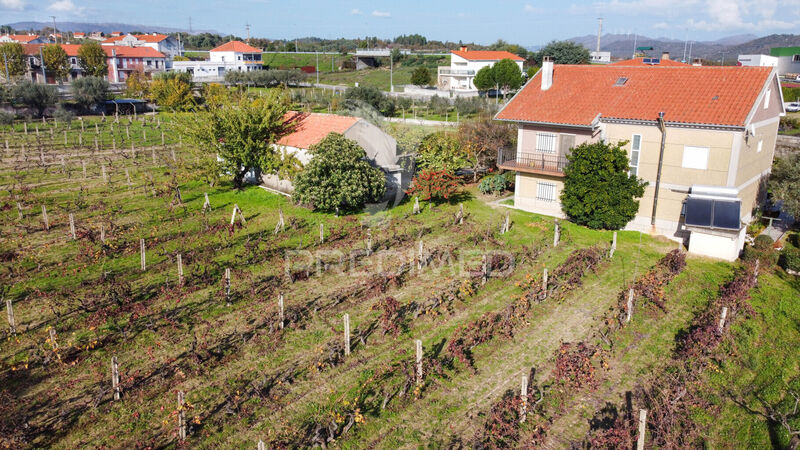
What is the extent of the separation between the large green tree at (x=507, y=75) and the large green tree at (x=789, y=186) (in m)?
48.6

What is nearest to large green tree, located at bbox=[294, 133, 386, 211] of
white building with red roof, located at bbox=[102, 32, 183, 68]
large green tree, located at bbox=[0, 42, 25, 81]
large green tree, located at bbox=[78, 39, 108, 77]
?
large green tree, located at bbox=[0, 42, 25, 81]

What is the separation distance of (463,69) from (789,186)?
228 ft

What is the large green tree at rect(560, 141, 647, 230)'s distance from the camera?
88.4 ft

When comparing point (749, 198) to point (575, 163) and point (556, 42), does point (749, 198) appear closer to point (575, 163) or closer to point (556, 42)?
point (575, 163)

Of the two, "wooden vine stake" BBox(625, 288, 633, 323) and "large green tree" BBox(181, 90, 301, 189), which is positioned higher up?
"large green tree" BBox(181, 90, 301, 189)

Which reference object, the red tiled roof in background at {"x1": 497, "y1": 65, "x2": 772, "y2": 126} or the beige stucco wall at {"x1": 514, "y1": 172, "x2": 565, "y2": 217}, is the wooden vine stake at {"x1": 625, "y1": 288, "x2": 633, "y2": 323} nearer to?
the red tiled roof in background at {"x1": 497, "y1": 65, "x2": 772, "y2": 126}

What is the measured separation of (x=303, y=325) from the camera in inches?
721

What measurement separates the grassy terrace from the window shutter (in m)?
3.60

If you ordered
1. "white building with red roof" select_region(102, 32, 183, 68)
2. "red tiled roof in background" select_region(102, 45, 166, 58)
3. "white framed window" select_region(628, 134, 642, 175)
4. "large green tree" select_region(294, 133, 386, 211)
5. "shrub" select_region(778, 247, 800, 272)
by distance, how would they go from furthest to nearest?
1. "white building with red roof" select_region(102, 32, 183, 68)
2. "red tiled roof in background" select_region(102, 45, 166, 58)
3. "large green tree" select_region(294, 133, 386, 211)
4. "white framed window" select_region(628, 134, 642, 175)
5. "shrub" select_region(778, 247, 800, 272)

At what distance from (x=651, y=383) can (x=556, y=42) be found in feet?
291

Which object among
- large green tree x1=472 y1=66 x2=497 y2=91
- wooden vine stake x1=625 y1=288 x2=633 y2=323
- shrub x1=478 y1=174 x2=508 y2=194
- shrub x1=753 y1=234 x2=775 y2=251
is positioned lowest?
wooden vine stake x1=625 y1=288 x2=633 y2=323

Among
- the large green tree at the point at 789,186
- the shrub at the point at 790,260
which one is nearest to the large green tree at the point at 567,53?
the large green tree at the point at 789,186

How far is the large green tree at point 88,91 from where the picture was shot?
6738 centimetres

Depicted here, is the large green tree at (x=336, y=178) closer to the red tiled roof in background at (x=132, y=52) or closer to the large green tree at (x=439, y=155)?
the large green tree at (x=439, y=155)
